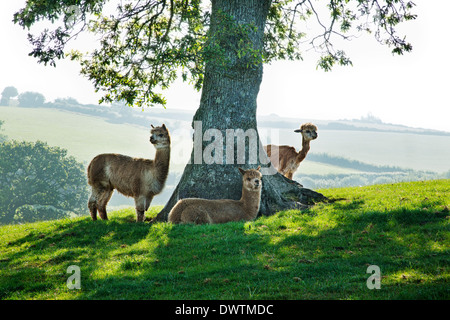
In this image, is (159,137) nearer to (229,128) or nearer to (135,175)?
(135,175)

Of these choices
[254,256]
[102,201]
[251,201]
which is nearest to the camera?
[254,256]

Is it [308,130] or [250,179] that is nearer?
[250,179]

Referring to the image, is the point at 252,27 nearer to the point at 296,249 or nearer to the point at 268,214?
the point at 268,214

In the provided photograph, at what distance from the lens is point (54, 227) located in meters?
14.4

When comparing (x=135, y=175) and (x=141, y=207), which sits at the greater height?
(x=135, y=175)

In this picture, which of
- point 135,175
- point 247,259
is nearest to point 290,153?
point 135,175

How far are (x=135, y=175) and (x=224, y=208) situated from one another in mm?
3536

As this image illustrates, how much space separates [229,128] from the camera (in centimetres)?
1445

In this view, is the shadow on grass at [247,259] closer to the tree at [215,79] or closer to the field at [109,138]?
the tree at [215,79]

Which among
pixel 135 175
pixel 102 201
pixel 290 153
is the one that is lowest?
pixel 102 201

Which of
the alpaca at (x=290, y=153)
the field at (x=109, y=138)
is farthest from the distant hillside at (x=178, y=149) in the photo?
the alpaca at (x=290, y=153)

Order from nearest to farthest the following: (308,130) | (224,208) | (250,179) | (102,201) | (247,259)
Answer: (247,259), (224,208), (250,179), (102,201), (308,130)
